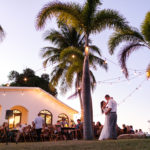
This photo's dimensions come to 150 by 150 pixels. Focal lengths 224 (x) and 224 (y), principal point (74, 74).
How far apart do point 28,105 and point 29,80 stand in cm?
1499

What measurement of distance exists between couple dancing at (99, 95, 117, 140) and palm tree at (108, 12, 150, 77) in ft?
16.4

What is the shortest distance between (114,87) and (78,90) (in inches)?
129

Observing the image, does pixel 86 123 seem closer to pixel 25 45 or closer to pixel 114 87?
pixel 114 87

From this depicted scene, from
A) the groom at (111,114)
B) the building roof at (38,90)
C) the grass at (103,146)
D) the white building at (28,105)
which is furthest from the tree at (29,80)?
the grass at (103,146)

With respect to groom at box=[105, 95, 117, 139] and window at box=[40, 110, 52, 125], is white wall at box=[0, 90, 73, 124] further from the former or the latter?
groom at box=[105, 95, 117, 139]

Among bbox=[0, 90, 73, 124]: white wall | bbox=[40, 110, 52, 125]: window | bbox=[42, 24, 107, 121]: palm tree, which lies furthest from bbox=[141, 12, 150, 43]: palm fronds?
bbox=[40, 110, 52, 125]: window

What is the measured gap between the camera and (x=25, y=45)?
69.0 ft

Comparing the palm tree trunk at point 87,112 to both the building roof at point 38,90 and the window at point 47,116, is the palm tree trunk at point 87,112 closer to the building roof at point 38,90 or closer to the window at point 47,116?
the building roof at point 38,90

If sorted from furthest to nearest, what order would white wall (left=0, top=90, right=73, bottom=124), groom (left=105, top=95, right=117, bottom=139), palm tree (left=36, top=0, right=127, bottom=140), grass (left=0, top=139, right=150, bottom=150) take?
white wall (left=0, top=90, right=73, bottom=124), palm tree (left=36, top=0, right=127, bottom=140), groom (left=105, top=95, right=117, bottom=139), grass (left=0, top=139, right=150, bottom=150)

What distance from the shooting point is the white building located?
61.8 ft

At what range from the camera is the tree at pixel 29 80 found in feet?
113

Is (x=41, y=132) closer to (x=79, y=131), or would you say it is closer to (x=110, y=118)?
(x=79, y=131)

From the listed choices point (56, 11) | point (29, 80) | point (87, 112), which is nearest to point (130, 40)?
point (56, 11)

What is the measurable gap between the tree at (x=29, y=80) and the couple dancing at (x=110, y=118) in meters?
25.3
